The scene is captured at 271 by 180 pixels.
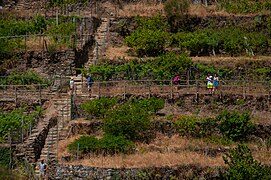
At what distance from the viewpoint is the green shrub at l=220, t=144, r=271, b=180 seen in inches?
914

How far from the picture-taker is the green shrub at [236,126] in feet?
94.6

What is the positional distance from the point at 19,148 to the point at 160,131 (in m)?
6.65

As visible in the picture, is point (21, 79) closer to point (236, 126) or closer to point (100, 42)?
point (100, 42)

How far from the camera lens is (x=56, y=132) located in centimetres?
2898

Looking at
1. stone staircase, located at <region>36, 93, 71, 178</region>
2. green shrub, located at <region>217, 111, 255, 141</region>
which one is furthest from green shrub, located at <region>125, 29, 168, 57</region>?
green shrub, located at <region>217, 111, 255, 141</region>

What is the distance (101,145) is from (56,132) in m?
3.34

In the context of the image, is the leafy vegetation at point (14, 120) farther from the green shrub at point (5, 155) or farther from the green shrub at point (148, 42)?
the green shrub at point (148, 42)

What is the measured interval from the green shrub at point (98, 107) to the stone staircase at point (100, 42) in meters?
5.97

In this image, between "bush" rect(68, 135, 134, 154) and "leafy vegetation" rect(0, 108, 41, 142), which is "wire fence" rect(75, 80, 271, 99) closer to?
"leafy vegetation" rect(0, 108, 41, 142)

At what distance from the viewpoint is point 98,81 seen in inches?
1294

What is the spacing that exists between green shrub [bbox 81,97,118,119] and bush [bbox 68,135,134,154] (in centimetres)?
280

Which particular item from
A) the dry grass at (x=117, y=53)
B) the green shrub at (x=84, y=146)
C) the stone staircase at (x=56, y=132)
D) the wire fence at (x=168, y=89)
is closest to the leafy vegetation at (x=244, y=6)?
the dry grass at (x=117, y=53)

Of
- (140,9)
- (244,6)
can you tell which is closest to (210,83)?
(140,9)

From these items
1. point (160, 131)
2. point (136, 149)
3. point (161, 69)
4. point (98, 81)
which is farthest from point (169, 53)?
point (136, 149)
